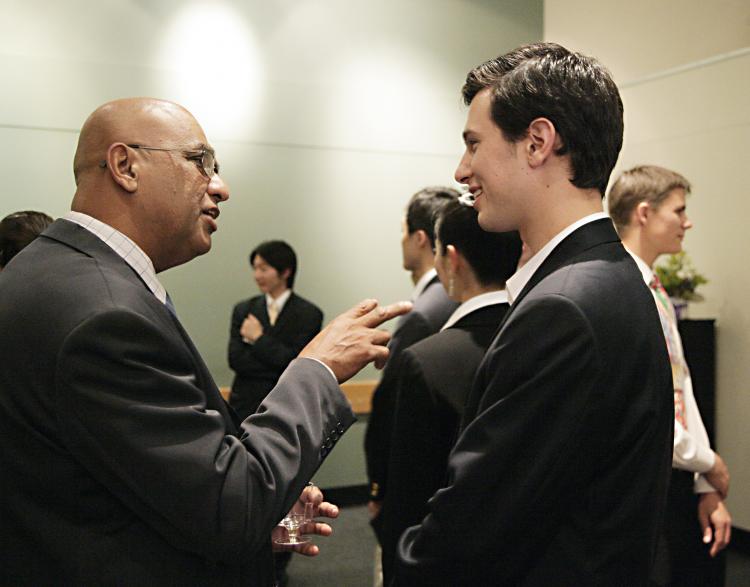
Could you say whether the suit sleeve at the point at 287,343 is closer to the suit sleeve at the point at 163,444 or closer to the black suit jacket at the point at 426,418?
the black suit jacket at the point at 426,418

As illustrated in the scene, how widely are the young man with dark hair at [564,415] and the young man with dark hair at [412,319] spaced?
2.65ft

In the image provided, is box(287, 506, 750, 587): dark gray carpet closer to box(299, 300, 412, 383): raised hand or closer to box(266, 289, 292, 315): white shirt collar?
box(266, 289, 292, 315): white shirt collar

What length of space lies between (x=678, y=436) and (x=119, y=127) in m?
1.80

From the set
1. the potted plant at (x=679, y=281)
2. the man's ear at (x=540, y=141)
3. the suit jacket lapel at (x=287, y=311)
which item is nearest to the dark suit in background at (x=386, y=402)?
the man's ear at (x=540, y=141)

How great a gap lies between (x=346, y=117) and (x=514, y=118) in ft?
12.2

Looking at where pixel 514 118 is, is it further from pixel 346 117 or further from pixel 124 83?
pixel 346 117

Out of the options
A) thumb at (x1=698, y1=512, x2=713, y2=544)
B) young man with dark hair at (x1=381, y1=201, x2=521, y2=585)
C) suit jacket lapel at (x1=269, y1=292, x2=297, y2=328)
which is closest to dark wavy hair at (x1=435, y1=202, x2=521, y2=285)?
young man with dark hair at (x1=381, y1=201, x2=521, y2=585)

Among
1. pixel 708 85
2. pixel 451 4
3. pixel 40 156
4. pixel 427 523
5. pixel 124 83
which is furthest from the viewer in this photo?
pixel 451 4

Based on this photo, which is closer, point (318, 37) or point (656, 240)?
point (656, 240)

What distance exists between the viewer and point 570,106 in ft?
4.34

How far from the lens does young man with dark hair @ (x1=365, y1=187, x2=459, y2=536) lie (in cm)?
245

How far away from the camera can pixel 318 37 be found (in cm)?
491

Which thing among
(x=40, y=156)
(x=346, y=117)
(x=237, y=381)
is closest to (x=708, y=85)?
(x=346, y=117)

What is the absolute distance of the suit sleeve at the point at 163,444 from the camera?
1021 millimetres
